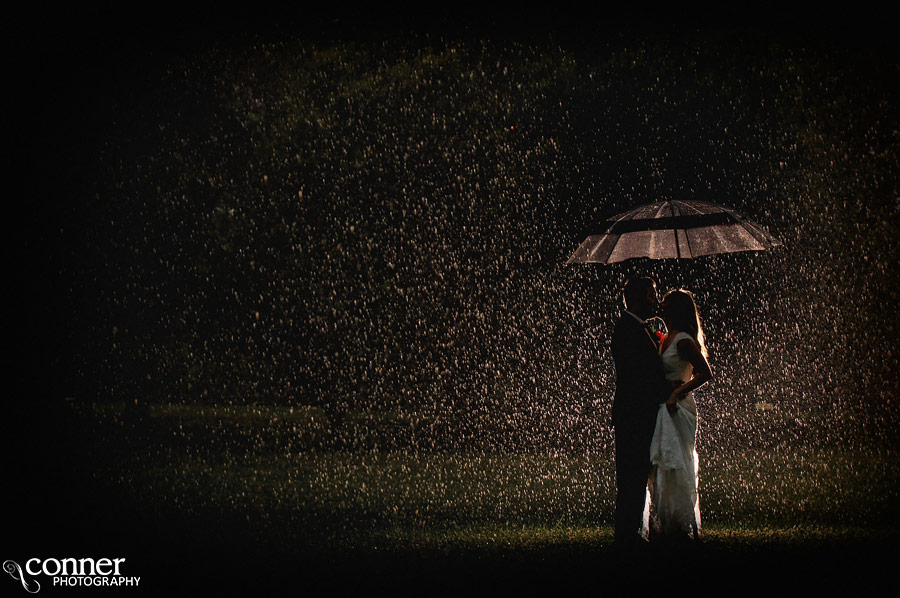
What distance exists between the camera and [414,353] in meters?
18.8

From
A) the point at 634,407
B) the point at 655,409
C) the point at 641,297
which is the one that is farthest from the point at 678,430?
the point at 641,297

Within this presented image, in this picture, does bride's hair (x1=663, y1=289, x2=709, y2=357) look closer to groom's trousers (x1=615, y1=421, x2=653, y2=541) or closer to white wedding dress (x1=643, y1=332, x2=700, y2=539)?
white wedding dress (x1=643, y1=332, x2=700, y2=539)

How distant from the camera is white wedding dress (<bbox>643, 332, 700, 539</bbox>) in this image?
22.3 feet

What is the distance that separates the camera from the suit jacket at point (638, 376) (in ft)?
22.1

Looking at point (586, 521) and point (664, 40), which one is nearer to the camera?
point (586, 521)

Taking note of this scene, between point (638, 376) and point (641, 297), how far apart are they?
0.55 meters

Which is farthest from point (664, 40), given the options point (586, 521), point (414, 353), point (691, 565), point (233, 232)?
point (691, 565)

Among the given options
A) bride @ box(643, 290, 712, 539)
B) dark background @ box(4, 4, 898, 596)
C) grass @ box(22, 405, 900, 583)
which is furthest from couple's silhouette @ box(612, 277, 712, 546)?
dark background @ box(4, 4, 898, 596)

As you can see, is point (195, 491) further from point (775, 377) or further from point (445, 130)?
point (775, 377)

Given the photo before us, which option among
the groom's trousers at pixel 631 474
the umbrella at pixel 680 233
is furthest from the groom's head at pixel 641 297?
the umbrella at pixel 680 233

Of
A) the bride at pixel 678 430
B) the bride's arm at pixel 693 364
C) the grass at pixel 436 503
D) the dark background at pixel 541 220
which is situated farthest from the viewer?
the dark background at pixel 541 220

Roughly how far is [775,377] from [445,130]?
855 cm

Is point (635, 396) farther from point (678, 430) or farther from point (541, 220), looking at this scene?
point (541, 220)

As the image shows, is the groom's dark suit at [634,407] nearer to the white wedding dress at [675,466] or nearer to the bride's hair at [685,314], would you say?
the white wedding dress at [675,466]
